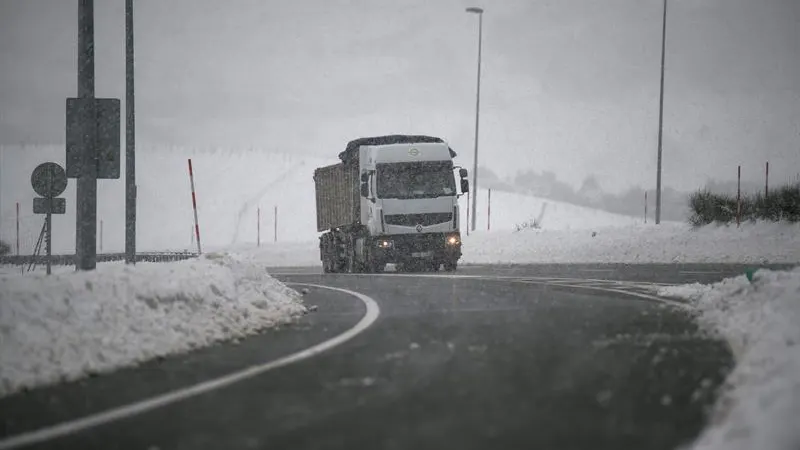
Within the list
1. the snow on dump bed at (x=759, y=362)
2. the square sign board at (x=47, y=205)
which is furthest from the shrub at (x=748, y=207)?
the square sign board at (x=47, y=205)

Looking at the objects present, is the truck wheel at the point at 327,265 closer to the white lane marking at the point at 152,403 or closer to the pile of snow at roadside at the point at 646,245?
the pile of snow at roadside at the point at 646,245

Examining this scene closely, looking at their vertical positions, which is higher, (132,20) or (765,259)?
(132,20)

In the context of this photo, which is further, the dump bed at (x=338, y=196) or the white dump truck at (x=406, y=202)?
the dump bed at (x=338, y=196)

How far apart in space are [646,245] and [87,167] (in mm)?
24667

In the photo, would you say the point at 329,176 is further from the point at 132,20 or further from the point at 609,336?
the point at 609,336

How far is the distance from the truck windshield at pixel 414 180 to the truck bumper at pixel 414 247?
1159mm

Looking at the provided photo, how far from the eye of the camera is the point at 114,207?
124 meters

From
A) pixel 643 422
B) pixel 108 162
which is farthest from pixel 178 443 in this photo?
pixel 108 162

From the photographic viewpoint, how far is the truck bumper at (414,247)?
26.3 m

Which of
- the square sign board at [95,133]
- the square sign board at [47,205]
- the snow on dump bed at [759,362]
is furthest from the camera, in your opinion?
the square sign board at [47,205]

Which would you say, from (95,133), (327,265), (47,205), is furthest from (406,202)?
(95,133)

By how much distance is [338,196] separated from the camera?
30266 mm

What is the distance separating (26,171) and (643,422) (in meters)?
146

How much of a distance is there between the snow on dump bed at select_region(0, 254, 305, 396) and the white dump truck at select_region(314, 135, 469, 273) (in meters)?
13.7
